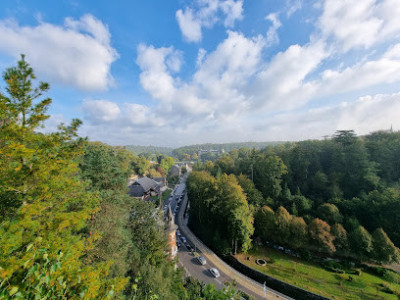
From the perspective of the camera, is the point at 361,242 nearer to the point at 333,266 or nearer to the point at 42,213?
the point at 333,266

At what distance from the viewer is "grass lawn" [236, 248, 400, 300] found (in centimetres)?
1697

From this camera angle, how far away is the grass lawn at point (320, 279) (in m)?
17.0

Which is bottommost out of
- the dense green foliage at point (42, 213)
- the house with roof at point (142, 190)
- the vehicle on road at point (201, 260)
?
the vehicle on road at point (201, 260)

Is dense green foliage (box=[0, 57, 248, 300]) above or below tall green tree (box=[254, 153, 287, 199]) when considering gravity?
above

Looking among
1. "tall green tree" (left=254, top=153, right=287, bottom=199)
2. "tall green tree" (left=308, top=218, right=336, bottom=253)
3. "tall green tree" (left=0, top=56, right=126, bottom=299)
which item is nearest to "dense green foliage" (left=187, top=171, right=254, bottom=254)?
"tall green tree" (left=254, top=153, right=287, bottom=199)

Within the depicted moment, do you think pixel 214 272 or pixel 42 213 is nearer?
pixel 42 213

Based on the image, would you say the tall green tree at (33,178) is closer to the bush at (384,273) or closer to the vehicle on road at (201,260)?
the vehicle on road at (201,260)

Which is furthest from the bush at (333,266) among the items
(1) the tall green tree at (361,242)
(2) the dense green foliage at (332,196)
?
(1) the tall green tree at (361,242)

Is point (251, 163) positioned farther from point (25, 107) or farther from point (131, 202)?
point (25, 107)

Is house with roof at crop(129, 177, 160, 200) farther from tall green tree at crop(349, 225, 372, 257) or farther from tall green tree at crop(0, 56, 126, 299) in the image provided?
tall green tree at crop(349, 225, 372, 257)

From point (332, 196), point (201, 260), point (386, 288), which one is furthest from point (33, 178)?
point (332, 196)

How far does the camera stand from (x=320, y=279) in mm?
19094

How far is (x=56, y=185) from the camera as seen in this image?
237 inches

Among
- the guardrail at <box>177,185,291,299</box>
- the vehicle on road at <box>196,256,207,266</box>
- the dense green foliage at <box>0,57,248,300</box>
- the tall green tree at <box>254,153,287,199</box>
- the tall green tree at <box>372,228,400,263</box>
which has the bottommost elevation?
the guardrail at <box>177,185,291,299</box>
